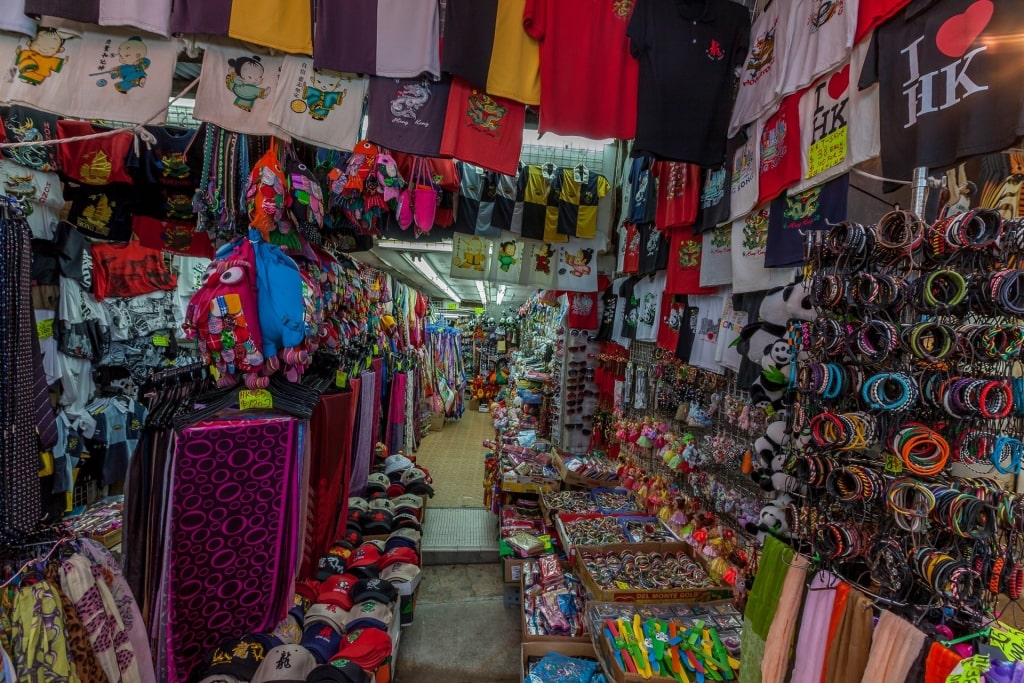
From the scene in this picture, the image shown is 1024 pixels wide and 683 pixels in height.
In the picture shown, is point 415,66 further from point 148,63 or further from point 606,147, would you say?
point 606,147

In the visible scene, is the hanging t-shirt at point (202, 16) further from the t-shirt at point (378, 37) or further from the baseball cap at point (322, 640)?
the baseball cap at point (322, 640)

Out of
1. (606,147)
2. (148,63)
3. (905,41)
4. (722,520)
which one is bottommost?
(722,520)

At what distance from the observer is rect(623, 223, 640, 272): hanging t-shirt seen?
3.58m

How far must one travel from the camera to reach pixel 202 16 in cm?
200

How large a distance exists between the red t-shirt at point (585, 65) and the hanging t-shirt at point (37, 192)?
129 inches

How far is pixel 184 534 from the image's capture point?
207 centimetres

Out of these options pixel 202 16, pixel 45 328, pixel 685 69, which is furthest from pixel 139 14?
pixel 45 328

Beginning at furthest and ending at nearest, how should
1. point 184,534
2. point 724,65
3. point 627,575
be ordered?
1. point 627,575
2. point 724,65
3. point 184,534

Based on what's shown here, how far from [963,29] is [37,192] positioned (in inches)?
193

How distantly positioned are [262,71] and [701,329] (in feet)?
8.69

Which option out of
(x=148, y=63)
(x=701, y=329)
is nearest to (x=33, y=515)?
(x=148, y=63)

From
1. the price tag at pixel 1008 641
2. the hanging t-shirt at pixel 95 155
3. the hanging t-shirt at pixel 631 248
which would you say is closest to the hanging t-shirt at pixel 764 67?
the hanging t-shirt at pixel 631 248

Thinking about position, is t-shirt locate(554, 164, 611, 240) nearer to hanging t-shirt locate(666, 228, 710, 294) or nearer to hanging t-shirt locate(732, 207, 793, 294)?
hanging t-shirt locate(666, 228, 710, 294)

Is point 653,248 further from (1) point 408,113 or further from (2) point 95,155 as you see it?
(2) point 95,155
